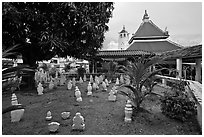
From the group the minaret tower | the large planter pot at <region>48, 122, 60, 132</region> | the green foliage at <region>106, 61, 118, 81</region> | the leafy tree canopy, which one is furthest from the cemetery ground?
the minaret tower

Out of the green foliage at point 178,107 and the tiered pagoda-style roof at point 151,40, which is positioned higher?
the tiered pagoda-style roof at point 151,40

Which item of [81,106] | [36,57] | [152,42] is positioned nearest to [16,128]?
[81,106]

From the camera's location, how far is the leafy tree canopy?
6.77 meters

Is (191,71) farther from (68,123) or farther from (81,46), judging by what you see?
(68,123)

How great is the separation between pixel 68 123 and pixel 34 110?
1835 mm

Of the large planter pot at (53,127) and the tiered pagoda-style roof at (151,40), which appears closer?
the large planter pot at (53,127)

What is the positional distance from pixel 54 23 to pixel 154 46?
59.5ft

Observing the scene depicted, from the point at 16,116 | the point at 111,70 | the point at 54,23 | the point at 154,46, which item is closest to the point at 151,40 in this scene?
the point at 154,46

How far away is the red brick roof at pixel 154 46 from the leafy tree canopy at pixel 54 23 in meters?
15.2

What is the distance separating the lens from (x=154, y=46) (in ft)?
75.5

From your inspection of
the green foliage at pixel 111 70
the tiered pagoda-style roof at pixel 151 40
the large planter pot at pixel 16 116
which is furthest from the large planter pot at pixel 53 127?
the tiered pagoda-style roof at pixel 151 40

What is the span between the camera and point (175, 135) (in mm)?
3648

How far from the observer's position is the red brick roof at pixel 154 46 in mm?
22438

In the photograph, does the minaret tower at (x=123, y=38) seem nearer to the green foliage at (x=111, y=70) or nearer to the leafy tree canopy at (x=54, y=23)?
the green foliage at (x=111, y=70)
